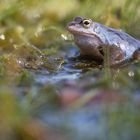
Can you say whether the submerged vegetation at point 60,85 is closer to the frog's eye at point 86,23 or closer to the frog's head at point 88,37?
the frog's head at point 88,37

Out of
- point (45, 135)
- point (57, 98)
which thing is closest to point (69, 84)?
point (57, 98)

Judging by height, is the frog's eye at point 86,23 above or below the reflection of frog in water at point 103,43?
above

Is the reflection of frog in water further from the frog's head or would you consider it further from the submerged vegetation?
the submerged vegetation

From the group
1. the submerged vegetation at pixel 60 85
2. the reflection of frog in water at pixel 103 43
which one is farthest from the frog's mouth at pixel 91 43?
the submerged vegetation at pixel 60 85

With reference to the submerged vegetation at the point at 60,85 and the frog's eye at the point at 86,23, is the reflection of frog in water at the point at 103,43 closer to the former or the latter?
the frog's eye at the point at 86,23

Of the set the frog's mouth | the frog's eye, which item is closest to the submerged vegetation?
the frog's mouth

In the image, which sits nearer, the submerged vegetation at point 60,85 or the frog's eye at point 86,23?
the submerged vegetation at point 60,85

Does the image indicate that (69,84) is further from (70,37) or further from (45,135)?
(70,37)
